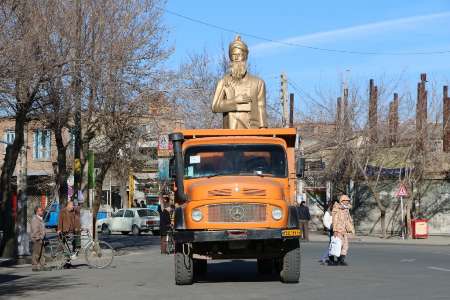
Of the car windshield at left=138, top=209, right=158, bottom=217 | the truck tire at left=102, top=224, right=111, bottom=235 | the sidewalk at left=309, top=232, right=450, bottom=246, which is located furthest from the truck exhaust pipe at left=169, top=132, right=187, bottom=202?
the truck tire at left=102, top=224, right=111, bottom=235

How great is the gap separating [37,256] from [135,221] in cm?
2322

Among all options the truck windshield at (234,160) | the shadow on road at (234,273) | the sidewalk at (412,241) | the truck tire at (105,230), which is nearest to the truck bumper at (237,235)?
the truck windshield at (234,160)

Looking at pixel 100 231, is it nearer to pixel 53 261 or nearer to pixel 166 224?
pixel 166 224

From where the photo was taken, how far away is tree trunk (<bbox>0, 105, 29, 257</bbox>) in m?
22.9

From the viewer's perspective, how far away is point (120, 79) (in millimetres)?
24531

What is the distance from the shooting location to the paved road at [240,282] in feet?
44.9

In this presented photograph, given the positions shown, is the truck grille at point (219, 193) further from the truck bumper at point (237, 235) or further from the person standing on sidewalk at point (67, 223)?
the person standing on sidewalk at point (67, 223)

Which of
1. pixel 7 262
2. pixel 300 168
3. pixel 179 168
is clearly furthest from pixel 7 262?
pixel 300 168

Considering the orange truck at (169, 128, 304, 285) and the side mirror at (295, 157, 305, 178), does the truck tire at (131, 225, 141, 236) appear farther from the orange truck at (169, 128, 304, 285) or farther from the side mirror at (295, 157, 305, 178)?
the side mirror at (295, 157, 305, 178)

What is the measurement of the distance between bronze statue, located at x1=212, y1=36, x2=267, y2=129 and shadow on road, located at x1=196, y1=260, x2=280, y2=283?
3253 mm

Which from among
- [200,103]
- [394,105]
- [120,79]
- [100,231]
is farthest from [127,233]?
[120,79]

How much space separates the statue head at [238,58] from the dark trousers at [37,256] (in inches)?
298

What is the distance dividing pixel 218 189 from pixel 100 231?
112 feet

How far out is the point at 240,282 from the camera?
1589 cm
